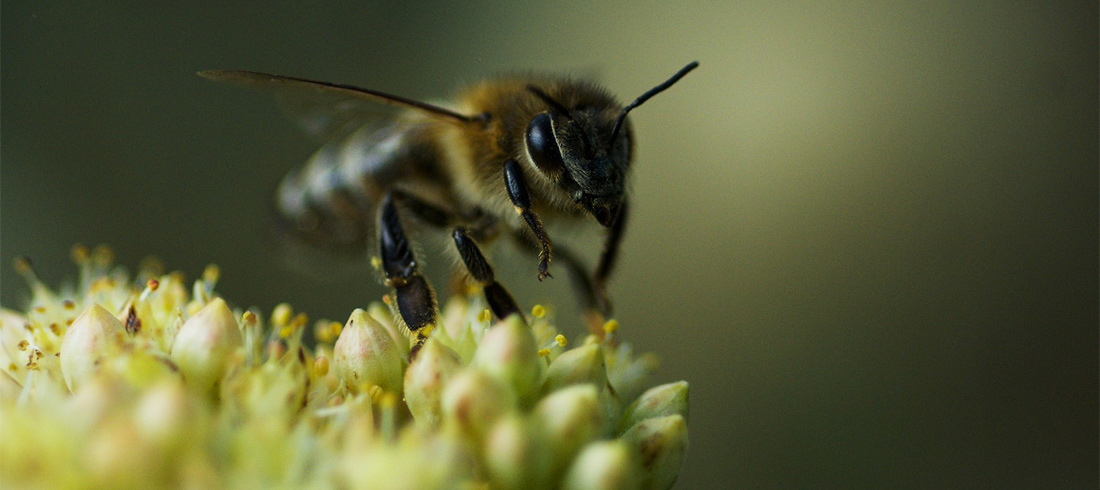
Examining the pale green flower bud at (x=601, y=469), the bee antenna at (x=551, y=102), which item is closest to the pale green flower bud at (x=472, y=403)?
the pale green flower bud at (x=601, y=469)

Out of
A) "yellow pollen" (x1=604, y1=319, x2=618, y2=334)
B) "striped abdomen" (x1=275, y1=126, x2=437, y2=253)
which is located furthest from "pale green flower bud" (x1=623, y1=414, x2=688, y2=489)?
"striped abdomen" (x1=275, y1=126, x2=437, y2=253)

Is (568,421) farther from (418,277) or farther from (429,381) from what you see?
(418,277)

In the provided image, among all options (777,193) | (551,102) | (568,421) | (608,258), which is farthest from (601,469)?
(777,193)

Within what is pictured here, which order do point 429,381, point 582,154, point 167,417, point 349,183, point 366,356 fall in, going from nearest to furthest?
point 167,417, point 429,381, point 366,356, point 582,154, point 349,183

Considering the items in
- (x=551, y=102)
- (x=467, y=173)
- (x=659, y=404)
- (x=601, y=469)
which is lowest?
(x=601, y=469)

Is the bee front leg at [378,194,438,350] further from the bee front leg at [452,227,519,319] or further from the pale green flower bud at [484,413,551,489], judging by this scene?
the pale green flower bud at [484,413,551,489]

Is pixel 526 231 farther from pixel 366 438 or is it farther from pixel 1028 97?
pixel 1028 97
